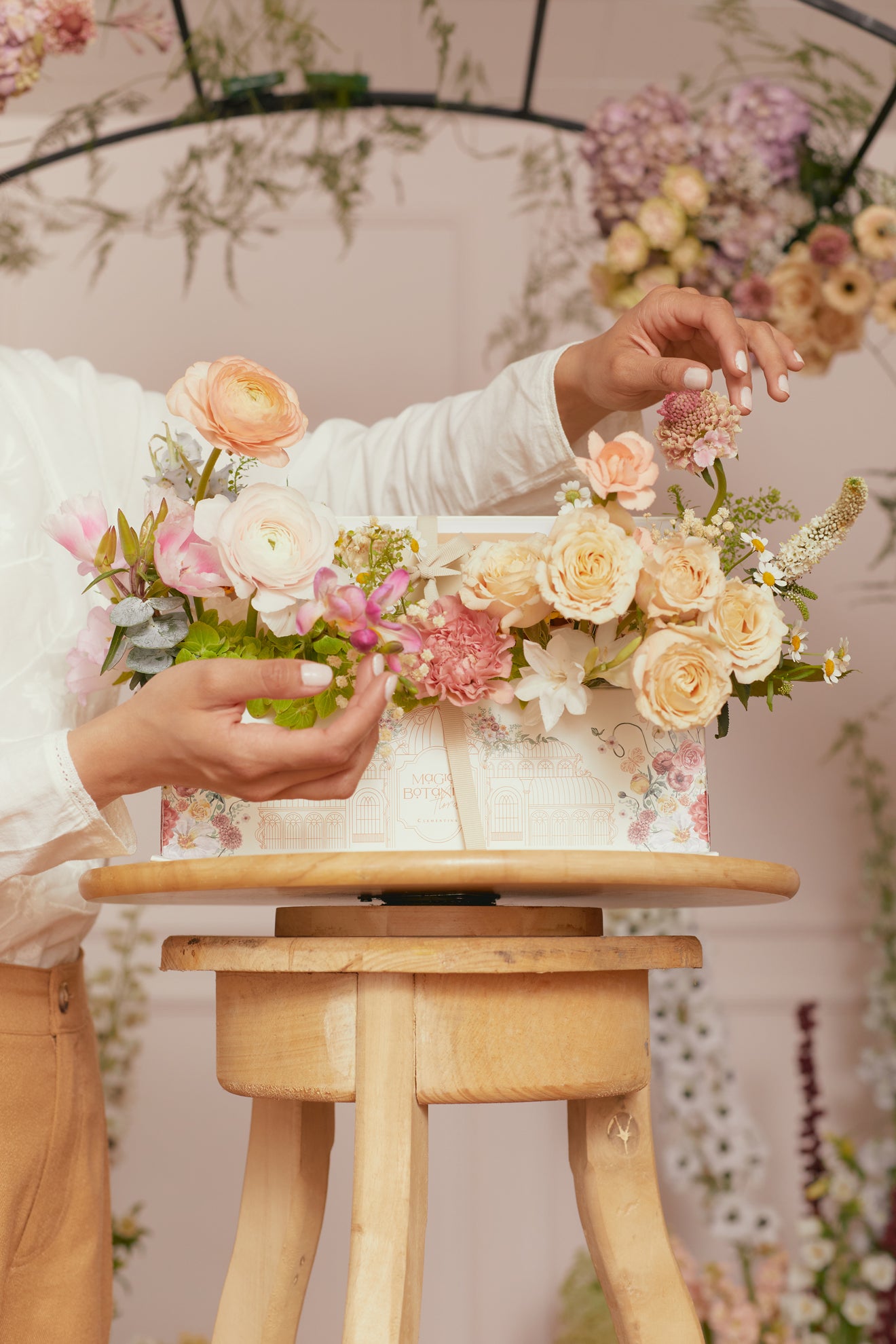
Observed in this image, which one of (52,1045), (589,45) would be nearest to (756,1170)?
(52,1045)

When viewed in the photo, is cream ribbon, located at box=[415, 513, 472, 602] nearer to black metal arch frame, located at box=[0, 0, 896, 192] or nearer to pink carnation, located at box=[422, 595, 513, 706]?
pink carnation, located at box=[422, 595, 513, 706]

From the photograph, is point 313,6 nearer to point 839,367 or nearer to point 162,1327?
point 839,367

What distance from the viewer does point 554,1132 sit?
85.9 inches

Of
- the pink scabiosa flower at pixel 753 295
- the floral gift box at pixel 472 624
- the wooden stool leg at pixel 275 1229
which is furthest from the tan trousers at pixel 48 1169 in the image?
the pink scabiosa flower at pixel 753 295

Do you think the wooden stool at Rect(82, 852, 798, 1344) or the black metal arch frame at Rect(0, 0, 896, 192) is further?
the black metal arch frame at Rect(0, 0, 896, 192)

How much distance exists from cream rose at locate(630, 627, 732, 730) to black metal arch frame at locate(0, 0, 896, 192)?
4.28 feet

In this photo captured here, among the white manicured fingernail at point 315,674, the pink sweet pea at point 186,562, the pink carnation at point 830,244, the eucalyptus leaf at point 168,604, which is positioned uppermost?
the pink carnation at point 830,244

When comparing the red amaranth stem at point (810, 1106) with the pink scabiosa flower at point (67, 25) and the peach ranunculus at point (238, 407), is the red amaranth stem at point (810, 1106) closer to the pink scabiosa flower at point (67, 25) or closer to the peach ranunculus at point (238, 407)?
the peach ranunculus at point (238, 407)

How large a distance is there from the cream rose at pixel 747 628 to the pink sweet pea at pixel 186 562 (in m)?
0.35

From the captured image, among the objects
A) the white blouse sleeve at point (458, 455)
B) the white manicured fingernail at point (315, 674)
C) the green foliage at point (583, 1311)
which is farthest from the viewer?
the green foliage at point (583, 1311)

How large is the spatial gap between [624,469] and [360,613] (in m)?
0.23

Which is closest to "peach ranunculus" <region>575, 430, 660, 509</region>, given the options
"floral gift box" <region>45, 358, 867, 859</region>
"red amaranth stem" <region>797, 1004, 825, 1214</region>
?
"floral gift box" <region>45, 358, 867, 859</region>

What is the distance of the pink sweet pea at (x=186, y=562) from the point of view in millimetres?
863

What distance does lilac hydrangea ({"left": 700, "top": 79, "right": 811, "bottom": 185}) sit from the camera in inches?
76.2
